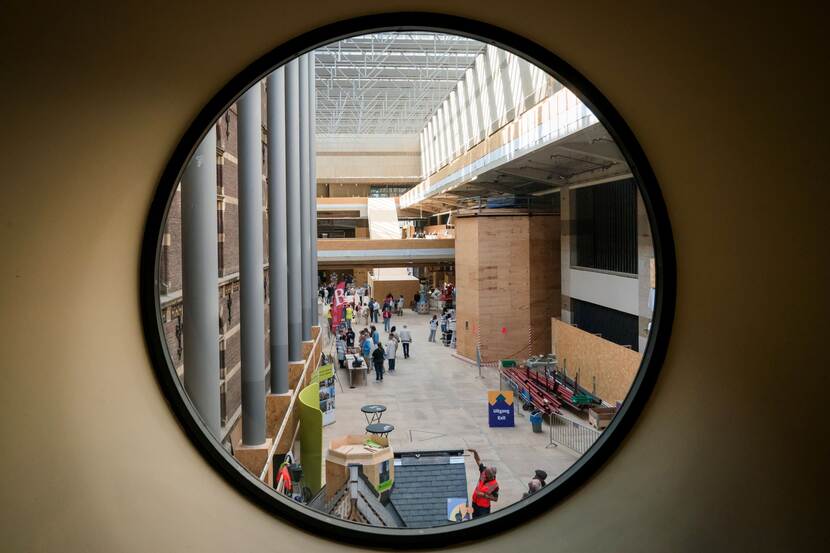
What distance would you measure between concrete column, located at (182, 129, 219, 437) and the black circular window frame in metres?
3.14

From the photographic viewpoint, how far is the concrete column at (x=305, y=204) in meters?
18.0

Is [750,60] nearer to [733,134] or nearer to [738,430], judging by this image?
[733,134]

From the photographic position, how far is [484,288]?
1858cm

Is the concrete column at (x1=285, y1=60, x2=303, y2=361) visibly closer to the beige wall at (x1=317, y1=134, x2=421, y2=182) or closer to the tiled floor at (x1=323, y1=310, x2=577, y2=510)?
the tiled floor at (x1=323, y1=310, x2=577, y2=510)

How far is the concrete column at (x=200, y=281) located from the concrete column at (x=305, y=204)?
466 inches

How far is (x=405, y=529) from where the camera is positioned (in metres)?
2.68

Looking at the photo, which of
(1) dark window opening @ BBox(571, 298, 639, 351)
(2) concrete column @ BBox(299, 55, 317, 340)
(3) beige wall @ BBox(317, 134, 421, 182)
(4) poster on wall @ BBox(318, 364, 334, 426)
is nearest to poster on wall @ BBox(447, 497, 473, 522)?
(4) poster on wall @ BBox(318, 364, 334, 426)

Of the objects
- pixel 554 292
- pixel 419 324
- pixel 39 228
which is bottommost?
pixel 419 324

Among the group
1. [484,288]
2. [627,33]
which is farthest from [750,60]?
[484,288]

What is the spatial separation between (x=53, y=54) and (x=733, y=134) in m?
2.57

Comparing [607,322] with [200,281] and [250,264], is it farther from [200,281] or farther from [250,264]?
[200,281]

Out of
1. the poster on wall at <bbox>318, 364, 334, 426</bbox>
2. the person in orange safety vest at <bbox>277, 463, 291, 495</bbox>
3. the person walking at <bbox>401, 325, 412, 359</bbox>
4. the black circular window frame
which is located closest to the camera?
the black circular window frame

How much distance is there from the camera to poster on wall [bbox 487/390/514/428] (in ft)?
40.2

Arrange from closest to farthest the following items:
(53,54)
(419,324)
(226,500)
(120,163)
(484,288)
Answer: (53,54) < (120,163) < (226,500) < (484,288) < (419,324)
